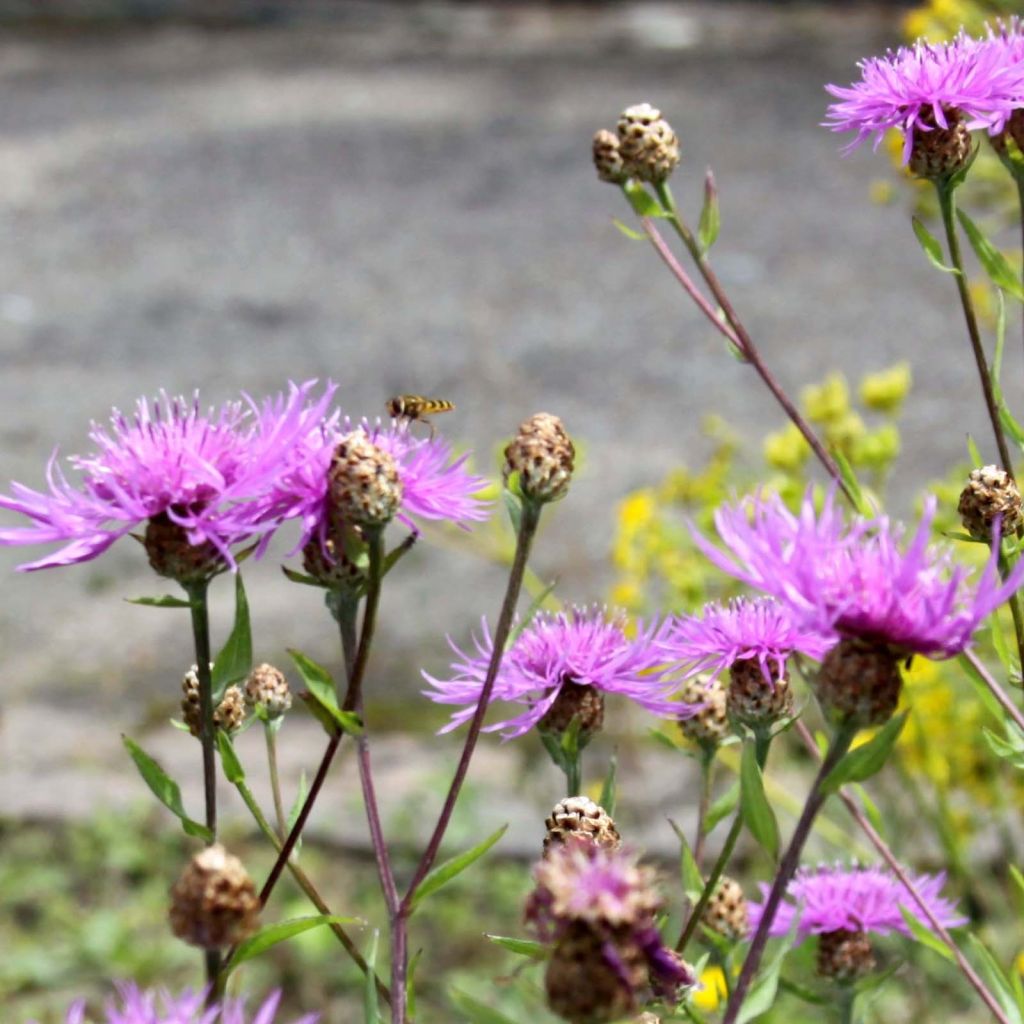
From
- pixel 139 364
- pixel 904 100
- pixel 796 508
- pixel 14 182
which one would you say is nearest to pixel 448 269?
pixel 139 364

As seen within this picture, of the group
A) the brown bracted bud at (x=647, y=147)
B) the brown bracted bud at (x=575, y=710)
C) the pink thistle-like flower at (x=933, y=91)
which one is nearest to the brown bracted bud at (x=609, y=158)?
the brown bracted bud at (x=647, y=147)

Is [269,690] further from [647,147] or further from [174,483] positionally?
[647,147]

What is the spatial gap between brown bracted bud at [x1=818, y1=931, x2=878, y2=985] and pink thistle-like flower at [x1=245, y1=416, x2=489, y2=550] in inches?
15.6

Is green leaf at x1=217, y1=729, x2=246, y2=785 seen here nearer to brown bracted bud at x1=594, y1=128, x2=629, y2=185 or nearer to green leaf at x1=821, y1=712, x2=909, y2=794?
green leaf at x1=821, y1=712, x2=909, y2=794

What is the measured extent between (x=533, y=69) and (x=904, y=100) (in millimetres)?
6435

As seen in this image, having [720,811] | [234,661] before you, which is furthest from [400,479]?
[720,811]

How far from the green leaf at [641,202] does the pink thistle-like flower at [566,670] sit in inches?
13.1

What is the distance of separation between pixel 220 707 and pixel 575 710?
0.75 feet

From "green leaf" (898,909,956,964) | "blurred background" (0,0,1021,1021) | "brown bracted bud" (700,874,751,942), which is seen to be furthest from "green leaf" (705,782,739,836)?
"blurred background" (0,0,1021,1021)

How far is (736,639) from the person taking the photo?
0.98 metres

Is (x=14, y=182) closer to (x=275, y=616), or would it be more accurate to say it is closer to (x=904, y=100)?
(x=275, y=616)

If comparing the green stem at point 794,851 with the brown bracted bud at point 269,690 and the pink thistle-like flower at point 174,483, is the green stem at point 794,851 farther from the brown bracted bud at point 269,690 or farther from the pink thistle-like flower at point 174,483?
the brown bracted bud at point 269,690

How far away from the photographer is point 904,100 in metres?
1.12

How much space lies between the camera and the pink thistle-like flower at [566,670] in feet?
3.31
